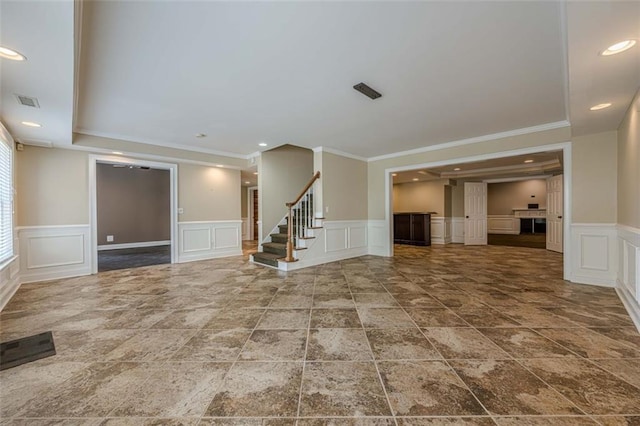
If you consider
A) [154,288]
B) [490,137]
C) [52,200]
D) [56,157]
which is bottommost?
[154,288]

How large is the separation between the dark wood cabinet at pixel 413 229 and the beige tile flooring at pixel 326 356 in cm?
461

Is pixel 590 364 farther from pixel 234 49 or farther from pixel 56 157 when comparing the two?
pixel 56 157

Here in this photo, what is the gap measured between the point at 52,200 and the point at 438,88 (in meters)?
6.12

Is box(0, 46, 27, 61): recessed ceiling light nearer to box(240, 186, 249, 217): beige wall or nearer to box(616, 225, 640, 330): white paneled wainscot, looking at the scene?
box(616, 225, 640, 330): white paneled wainscot

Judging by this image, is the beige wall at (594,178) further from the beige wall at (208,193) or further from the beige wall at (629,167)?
the beige wall at (208,193)

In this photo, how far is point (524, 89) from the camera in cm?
284

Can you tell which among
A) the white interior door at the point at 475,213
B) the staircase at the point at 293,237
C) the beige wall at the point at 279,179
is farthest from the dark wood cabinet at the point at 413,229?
the staircase at the point at 293,237

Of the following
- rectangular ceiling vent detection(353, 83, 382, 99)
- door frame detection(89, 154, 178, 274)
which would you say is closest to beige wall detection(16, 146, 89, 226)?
door frame detection(89, 154, 178, 274)

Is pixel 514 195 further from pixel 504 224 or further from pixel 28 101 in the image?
pixel 28 101

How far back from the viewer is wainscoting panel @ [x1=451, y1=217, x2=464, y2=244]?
902 cm

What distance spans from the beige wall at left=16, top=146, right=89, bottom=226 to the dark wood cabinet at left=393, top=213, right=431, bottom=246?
8.26m

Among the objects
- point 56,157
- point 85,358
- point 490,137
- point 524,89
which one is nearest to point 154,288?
point 85,358

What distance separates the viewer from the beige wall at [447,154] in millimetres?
4008

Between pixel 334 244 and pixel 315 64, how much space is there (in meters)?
3.91
